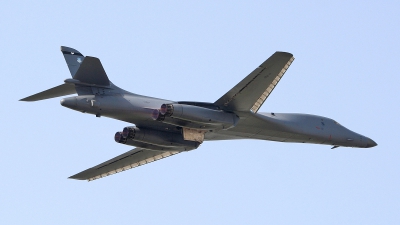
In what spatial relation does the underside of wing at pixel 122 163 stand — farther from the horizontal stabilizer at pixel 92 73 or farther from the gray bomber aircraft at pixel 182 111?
the horizontal stabilizer at pixel 92 73

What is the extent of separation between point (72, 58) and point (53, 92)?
12.3 ft

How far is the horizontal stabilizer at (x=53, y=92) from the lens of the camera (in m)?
32.4

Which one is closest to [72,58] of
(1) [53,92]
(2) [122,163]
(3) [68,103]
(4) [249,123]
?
(1) [53,92]

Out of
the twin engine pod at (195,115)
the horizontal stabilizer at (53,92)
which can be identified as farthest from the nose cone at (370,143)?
the horizontal stabilizer at (53,92)

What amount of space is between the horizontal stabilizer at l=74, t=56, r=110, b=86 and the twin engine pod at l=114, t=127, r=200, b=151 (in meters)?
2.90

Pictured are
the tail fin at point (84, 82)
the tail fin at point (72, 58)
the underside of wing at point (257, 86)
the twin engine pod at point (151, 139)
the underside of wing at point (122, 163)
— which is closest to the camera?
the underside of wing at point (257, 86)

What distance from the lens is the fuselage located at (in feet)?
106

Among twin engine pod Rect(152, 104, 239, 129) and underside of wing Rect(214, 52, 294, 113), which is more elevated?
underside of wing Rect(214, 52, 294, 113)

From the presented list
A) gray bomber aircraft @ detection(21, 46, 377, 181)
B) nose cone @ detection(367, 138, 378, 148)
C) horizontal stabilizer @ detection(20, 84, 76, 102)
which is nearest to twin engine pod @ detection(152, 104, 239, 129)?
gray bomber aircraft @ detection(21, 46, 377, 181)

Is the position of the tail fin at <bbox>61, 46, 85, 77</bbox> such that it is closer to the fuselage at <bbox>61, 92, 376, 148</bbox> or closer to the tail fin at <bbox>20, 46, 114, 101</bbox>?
the tail fin at <bbox>20, 46, 114, 101</bbox>

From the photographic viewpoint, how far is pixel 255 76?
106 feet

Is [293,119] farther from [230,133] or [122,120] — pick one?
[122,120]

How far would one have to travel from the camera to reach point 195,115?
3231cm

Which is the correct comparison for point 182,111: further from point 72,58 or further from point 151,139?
point 72,58
